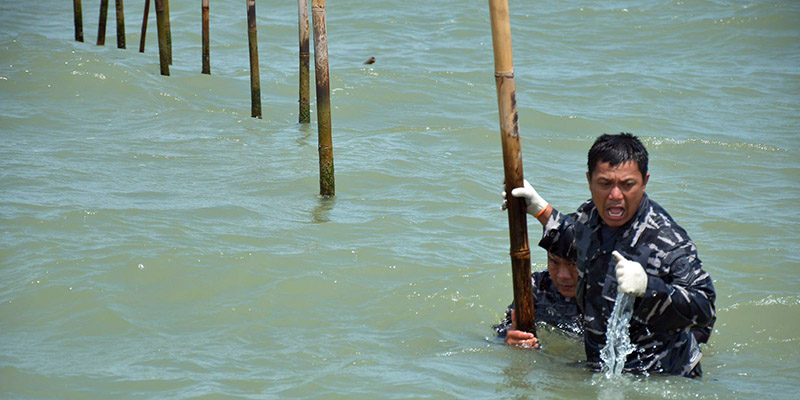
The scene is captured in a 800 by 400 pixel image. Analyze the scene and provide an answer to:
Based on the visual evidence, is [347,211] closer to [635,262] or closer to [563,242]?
[563,242]

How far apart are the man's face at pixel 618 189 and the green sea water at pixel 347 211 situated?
0.90 meters

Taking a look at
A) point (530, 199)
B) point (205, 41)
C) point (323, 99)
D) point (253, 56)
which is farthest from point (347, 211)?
point (205, 41)

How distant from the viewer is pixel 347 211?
28.4ft

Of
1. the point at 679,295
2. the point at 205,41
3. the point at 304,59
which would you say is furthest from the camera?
the point at 205,41

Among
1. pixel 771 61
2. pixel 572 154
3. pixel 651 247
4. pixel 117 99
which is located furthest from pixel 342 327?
pixel 771 61

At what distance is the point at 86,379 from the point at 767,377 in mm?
3712

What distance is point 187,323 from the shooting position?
19.7ft

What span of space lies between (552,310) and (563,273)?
43 cm

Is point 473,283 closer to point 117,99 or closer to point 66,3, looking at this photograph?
point 117,99

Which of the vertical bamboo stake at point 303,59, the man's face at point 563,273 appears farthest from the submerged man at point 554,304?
the vertical bamboo stake at point 303,59

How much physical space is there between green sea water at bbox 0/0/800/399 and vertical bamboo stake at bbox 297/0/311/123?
8.6 inches

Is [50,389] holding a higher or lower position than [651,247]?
lower

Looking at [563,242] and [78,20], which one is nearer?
[563,242]

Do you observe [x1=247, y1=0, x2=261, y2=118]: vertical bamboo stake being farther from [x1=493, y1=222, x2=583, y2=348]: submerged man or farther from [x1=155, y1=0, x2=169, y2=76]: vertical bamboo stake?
[x1=493, y1=222, x2=583, y2=348]: submerged man
